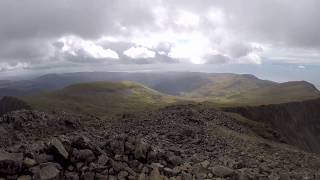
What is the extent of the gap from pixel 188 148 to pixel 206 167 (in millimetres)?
11073

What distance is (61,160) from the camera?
89.1ft

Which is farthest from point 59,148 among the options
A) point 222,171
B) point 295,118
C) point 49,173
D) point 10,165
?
point 295,118

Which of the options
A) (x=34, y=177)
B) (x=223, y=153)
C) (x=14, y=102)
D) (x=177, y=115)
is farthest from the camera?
(x=14, y=102)

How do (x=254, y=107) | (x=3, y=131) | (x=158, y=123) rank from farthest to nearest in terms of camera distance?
(x=254, y=107)
(x=158, y=123)
(x=3, y=131)

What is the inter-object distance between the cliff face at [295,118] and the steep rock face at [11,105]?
81.7m

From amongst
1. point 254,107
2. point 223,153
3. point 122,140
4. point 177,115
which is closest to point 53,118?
point 177,115

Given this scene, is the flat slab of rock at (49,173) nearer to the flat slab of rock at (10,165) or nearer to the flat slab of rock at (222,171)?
the flat slab of rock at (10,165)

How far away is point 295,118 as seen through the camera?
162875mm

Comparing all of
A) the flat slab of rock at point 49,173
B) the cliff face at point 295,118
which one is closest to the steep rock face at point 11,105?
the cliff face at point 295,118

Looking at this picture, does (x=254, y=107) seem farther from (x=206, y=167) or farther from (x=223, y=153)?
(x=206, y=167)

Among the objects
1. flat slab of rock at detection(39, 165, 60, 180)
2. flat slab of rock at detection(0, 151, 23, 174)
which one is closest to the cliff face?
flat slab of rock at detection(39, 165, 60, 180)

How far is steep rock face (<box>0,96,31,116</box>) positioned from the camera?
179550 millimetres

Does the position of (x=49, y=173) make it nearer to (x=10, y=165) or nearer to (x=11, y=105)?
(x=10, y=165)

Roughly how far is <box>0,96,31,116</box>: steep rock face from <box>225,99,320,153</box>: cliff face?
8173 cm
